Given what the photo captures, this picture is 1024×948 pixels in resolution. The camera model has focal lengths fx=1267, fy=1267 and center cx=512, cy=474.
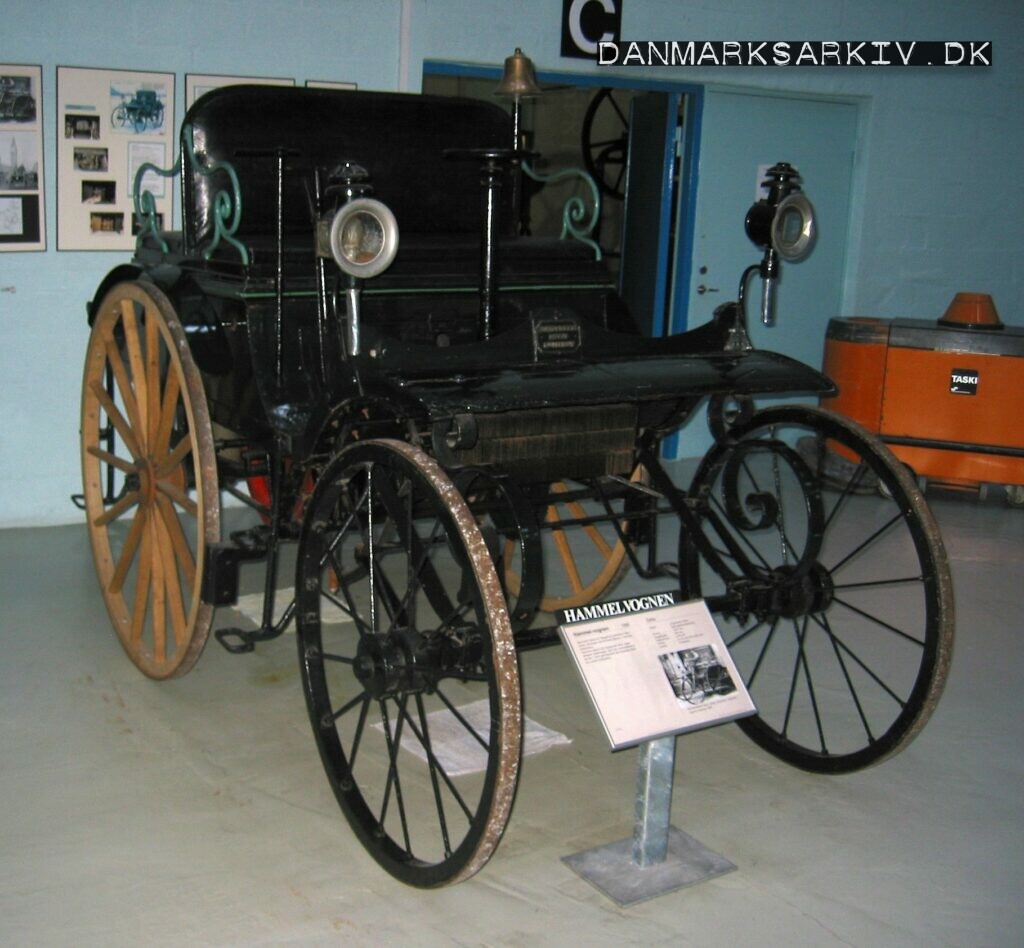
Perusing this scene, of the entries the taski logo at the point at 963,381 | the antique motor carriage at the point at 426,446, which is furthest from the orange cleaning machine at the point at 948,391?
the antique motor carriage at the point at 426,446

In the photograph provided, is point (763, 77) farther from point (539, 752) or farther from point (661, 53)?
point (539, 752)

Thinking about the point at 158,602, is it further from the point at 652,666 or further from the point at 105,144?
the point at 105,144

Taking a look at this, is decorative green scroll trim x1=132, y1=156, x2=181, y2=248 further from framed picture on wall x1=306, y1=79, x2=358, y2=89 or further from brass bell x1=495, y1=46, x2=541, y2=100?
framed picture on wall x1=306, y1=79, x2=358, y2=89

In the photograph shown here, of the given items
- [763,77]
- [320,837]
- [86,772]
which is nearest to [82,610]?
[86,772]

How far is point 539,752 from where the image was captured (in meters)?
3.23

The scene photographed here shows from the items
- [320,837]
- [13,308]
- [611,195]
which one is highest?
[611,195]

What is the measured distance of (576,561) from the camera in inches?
188

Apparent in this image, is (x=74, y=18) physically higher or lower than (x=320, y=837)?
higher

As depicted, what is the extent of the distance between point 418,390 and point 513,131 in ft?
5.96

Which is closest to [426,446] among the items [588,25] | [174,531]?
[174,531]

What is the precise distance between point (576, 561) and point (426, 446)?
2.09m

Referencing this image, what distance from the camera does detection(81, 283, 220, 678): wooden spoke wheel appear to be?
122 inches

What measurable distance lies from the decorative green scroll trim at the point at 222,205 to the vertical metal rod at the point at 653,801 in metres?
1.55

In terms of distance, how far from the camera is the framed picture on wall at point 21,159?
4.57 meters
